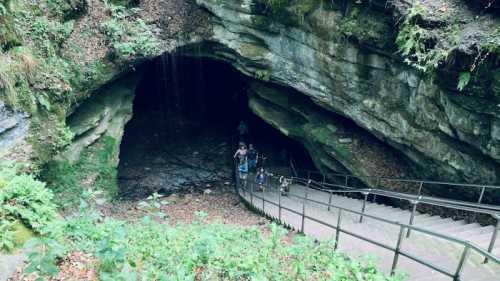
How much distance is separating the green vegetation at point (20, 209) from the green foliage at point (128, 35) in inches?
243

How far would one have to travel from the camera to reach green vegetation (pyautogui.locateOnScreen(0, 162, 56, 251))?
15.7 ft

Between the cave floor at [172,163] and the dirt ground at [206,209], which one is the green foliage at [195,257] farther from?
the cave floor at [172,163]

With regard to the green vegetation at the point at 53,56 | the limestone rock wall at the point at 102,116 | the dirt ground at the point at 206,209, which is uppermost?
the green vegetation at the point at 53,56

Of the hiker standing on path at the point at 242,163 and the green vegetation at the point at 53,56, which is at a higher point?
the green vegetation at the point at 53,56

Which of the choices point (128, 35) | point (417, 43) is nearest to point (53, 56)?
point (128, 35)

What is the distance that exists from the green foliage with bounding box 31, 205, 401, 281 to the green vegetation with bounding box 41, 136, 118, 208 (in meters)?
4.19

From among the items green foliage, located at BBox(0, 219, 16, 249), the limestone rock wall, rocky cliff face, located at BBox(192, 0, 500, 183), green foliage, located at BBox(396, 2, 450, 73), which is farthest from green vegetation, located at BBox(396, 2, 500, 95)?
the limestone rock wall

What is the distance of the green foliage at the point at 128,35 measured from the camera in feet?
36.9

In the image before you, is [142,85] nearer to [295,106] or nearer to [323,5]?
[295,106]

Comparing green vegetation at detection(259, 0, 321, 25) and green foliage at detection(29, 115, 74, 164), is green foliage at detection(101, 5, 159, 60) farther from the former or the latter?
green vegetation at detection(259, 0, 321, 25)

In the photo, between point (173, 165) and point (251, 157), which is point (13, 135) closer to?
point (173, 165)

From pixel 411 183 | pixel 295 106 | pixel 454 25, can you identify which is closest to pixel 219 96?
pixel 295 106

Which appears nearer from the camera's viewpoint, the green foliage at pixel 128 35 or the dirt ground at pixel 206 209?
the dirt ground at pixel 206 209

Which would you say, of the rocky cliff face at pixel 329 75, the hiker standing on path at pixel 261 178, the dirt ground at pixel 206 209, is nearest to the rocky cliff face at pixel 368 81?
the rocky cliff face at pixel 329 75
